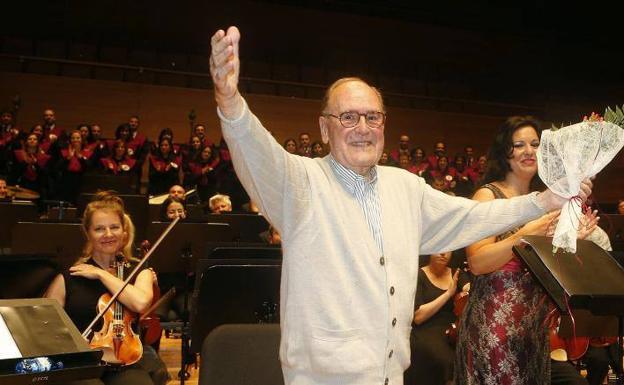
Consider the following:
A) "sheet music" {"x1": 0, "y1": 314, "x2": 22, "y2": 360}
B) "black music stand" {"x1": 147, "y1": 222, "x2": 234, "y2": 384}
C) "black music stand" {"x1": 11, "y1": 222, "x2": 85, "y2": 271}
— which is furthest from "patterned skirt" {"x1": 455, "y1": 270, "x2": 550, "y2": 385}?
"black music stand" {"x1": 11, "y1": 222, "x2": 85, "y2": 271}

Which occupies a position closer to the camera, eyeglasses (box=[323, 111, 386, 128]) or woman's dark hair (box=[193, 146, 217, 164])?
eyeglasses (box=[323, 111, 386, 128])

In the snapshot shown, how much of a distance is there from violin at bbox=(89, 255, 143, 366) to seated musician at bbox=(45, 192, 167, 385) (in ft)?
0.11

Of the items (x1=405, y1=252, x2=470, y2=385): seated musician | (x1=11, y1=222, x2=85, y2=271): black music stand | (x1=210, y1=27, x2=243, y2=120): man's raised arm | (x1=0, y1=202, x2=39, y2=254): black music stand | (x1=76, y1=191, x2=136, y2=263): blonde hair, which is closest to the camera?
(x1=210, y1=27, x2=243, y2=120): man's raised arm

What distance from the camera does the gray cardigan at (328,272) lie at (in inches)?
60.9

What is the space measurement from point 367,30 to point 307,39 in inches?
50.0

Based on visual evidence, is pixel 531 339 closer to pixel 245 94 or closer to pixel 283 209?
pixel 283 209

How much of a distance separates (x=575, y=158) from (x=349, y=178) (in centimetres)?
66

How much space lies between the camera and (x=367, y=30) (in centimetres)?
1308

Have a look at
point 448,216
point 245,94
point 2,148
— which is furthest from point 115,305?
point 245,94

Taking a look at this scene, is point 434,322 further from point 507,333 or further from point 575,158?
point 575,158

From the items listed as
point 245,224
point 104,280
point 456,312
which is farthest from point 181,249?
point 456,312

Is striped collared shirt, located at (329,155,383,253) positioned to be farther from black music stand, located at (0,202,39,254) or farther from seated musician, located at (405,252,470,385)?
black music stand, located at (0,202,39,254)

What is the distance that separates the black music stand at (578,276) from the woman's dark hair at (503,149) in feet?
1.80

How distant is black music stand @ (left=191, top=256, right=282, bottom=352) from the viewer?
11.3 feet
